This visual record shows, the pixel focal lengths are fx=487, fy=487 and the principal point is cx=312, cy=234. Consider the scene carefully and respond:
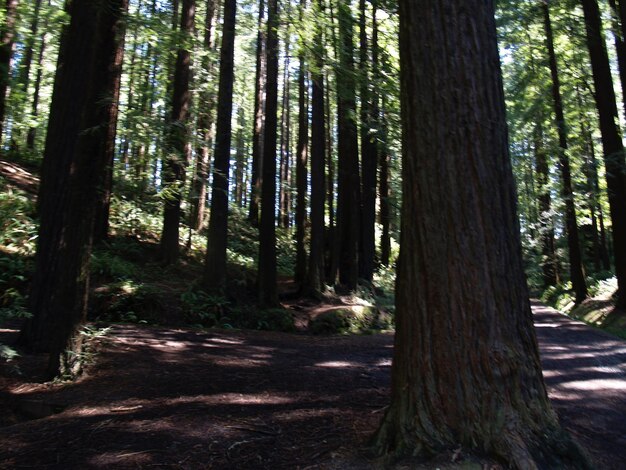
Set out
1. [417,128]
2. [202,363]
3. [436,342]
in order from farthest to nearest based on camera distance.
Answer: [202,363]
[417,128]
[436,342]

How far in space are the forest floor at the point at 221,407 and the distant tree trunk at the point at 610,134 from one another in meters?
7.15

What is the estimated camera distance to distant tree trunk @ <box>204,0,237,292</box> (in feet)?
44.1

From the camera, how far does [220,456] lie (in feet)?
12.0

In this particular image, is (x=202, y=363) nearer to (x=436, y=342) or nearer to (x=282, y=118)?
(x=436, y=342)

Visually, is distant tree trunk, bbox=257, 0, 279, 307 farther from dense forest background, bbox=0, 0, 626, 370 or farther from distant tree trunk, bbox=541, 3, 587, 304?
distant tree trunk, bbox=541, 3, 587, 304

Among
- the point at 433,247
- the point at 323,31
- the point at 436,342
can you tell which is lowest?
the point at 436,342

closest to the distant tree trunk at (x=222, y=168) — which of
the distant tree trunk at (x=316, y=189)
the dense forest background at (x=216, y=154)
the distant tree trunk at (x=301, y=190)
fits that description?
the dense forest background at (x=216, y=154)

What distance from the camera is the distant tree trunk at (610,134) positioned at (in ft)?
47.2

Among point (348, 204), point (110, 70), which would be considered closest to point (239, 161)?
point (348, 204)

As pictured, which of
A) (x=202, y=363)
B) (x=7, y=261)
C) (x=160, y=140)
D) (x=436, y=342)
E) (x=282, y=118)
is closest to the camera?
(x=436, y=342)

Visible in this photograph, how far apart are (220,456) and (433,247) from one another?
2.23m

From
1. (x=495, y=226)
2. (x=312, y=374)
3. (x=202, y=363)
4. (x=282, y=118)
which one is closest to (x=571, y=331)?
(x=312, y=374)

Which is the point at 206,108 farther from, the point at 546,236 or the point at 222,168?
the point at 546,236

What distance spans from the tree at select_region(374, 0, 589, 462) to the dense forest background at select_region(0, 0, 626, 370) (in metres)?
3.88
